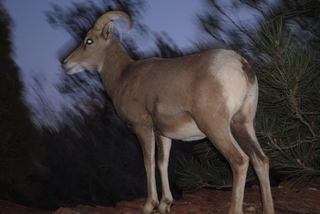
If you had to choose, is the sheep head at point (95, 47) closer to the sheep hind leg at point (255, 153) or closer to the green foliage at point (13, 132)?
the sheep hind leg at point (255, 153)

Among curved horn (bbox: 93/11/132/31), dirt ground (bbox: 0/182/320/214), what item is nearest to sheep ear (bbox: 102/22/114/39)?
curved horn (bbox: 93/11/132/31)

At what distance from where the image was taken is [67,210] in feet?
13.9

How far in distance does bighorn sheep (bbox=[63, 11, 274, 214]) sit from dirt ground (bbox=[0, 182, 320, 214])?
1.62ft

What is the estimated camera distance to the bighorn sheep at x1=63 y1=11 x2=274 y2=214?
352cm

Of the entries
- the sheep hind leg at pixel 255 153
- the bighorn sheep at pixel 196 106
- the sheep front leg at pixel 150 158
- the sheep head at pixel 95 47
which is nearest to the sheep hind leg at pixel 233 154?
the bighorn sheep at pixel 196 106

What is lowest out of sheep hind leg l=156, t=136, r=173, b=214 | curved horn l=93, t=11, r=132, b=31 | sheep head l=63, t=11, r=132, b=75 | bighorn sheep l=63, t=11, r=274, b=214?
sheep hind leg l=156, t=136, r=173, b=214

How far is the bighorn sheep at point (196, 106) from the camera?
11.5 ft

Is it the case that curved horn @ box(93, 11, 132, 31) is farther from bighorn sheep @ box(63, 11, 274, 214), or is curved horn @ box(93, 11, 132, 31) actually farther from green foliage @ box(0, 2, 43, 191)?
green foliage @ box(0, 2, 43, 191)

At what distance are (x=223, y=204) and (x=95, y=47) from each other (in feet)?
9.48

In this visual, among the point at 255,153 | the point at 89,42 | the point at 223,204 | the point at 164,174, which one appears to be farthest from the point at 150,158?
the point at 89,42

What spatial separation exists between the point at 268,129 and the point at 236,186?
106 cm

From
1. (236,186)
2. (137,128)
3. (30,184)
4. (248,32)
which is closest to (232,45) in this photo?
(248,32)

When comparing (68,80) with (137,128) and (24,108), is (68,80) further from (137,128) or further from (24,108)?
(137,128)

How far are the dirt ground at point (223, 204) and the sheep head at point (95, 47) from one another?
197 cm
